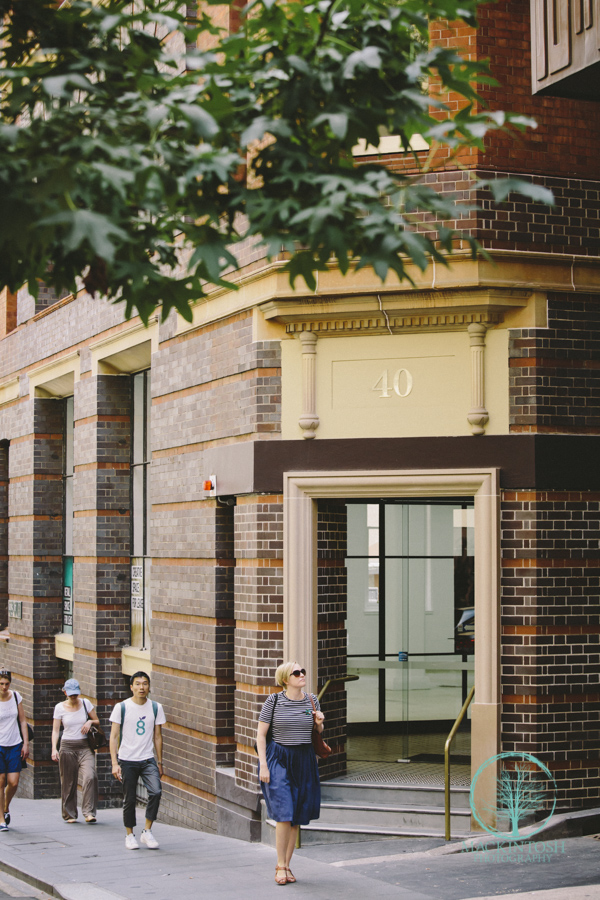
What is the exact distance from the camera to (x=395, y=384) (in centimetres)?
1005

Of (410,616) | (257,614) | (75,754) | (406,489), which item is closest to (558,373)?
(406,489)

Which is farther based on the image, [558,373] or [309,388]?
[309,388]

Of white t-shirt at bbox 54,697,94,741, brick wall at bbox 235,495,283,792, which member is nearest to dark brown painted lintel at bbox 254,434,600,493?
brick wall at bbox 235,495,283,792

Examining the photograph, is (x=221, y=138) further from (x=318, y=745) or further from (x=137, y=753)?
(x=137, y=753)

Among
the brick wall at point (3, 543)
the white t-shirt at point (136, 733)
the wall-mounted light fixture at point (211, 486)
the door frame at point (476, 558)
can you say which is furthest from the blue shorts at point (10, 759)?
the brick wall at point (3, 543)

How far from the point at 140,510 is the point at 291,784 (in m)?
6.80

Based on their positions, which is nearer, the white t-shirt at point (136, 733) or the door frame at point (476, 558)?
the door frame at point (476, 558)

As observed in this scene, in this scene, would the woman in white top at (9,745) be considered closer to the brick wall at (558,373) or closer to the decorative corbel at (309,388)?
the decorative corbel at (309,388)

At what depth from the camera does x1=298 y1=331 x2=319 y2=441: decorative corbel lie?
10.2 m

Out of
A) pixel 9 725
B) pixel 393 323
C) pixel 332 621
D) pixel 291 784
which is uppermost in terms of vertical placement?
pixel 393 323

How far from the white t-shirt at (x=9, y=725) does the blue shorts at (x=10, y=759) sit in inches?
1.8

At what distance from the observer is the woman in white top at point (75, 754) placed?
39.6 feet

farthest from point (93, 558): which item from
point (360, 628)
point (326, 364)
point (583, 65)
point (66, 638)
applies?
point (583, 65)

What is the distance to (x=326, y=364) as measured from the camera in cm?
1026
